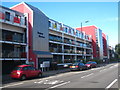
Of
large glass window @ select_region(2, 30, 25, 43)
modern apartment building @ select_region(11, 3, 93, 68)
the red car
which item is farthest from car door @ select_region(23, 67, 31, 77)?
modern apartment building @ select_region(11, 3, 93, 68)

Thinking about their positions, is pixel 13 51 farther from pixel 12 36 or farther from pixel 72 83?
Answer: pixel 72 83

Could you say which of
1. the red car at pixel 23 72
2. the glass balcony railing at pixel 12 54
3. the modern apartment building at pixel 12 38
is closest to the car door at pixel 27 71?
the red car at pixel 23 72

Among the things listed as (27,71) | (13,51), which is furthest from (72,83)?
(13,51)

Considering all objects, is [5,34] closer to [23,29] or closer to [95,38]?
[23,29]

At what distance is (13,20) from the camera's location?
24297 millimetres

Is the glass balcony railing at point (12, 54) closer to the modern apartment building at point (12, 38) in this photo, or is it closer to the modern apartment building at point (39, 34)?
the modern apartment building at point (12, 38)

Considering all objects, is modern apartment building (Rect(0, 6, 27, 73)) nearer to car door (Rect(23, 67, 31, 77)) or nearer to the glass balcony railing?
the glass balcony railing

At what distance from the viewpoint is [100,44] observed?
73.1 m

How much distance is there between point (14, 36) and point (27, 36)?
2498 mm

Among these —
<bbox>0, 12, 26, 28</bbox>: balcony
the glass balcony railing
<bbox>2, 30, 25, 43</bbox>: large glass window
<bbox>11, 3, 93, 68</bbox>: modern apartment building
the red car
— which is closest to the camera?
the red car

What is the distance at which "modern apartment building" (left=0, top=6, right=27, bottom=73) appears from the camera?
73.6 ft

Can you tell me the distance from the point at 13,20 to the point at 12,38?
2726 millimetres

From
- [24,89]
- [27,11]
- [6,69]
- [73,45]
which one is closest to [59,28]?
[73,45]

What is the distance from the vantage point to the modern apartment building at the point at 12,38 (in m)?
22.4
